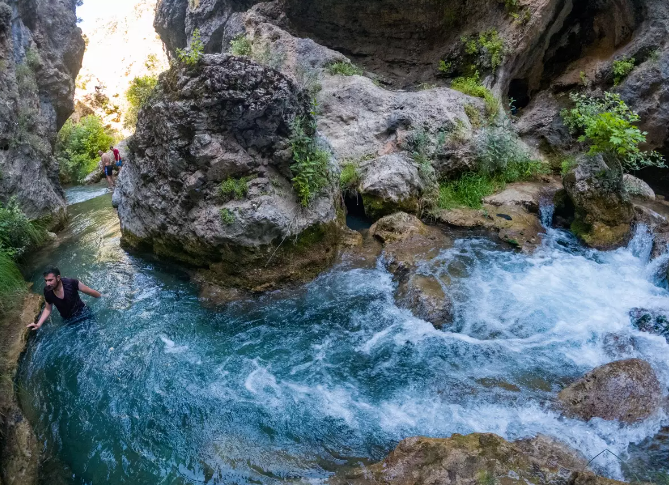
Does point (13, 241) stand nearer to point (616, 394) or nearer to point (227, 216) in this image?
point (227, 216)

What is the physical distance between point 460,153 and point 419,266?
436 cm

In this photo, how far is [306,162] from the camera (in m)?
6.87

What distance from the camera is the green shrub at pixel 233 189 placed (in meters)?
6.57

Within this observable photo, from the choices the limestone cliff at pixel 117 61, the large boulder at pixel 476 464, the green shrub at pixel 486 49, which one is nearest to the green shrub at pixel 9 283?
the large boulder at pixel 476 464

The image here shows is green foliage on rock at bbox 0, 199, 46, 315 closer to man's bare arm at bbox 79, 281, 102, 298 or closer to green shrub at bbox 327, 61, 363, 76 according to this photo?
man's bare arm at bbox 79, 281, 102, 298

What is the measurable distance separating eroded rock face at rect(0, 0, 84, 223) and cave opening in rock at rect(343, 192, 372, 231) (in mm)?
6620

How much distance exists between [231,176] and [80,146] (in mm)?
17828

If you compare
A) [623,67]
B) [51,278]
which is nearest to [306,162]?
[51,278]

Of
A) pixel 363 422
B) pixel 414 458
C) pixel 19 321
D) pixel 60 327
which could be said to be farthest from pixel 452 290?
pixel 19 321

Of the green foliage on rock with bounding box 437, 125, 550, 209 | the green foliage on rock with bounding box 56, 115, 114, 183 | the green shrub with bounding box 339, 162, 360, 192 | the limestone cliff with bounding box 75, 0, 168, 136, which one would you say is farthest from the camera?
the limestone cliff with bounding box 75, 0, 168, 136

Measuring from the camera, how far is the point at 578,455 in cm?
372

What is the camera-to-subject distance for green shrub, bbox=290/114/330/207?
6.88 m

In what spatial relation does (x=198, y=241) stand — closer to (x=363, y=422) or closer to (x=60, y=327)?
(x=60, y=327)

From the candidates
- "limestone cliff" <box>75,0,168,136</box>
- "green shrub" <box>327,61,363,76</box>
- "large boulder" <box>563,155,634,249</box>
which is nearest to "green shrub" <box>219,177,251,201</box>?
"large boulder" <box>563,155,634,249</box>
